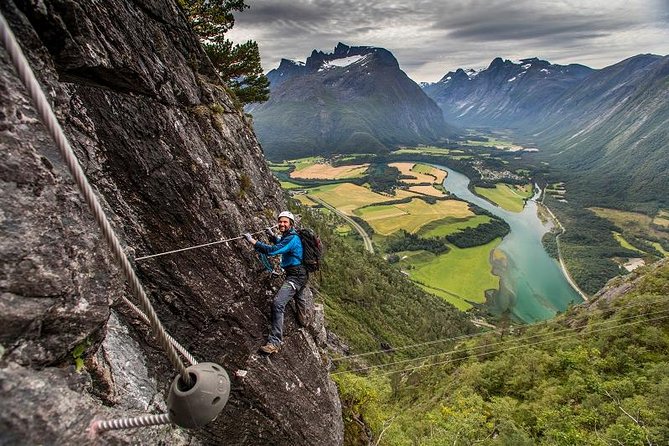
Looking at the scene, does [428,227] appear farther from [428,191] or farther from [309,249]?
[309,249]

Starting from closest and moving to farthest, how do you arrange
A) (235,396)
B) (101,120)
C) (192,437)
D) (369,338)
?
(101,120) → (192,437) → (235,396) → (369,338)

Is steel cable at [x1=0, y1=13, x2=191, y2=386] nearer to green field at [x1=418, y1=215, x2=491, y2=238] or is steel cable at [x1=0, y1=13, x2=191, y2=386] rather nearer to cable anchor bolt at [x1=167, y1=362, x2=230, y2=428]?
cable anchor bolt at [x1=167, y1=362, x2=230, y2=428]

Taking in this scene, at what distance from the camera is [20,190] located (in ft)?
12.3

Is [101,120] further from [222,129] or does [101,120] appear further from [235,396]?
[235,396]

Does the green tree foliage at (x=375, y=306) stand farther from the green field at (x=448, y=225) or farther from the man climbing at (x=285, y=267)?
the man climbing at (x=285, y=267)

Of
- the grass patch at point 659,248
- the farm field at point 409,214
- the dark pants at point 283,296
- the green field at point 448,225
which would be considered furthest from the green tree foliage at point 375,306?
the grass patch at point 659,248

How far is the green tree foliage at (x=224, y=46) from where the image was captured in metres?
15.8

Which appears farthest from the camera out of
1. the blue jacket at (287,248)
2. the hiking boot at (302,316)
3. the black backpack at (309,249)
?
the hiking boot at (302,316)

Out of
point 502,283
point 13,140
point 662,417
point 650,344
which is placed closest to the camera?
point 13,140

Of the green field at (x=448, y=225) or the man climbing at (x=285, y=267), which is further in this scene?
the green field at (x=448, y=225)

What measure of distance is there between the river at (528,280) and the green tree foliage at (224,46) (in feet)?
243

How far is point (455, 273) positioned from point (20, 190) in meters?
115

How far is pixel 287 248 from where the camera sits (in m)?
8.64

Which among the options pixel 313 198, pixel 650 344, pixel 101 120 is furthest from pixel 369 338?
pixel 313 198
